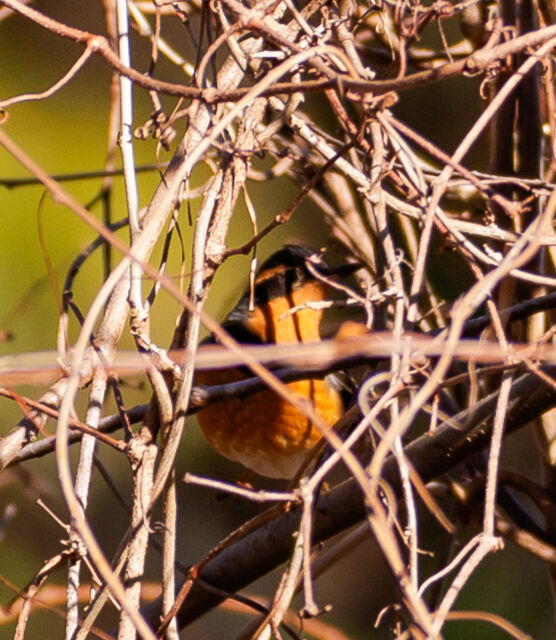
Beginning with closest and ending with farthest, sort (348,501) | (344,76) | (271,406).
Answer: (344,76)
(348,501)
(271,406)

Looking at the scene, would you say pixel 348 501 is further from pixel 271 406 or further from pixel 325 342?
pixel 271 406

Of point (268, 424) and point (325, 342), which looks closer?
point (325, 342)

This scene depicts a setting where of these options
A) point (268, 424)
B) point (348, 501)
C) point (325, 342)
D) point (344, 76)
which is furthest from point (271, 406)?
point (344, 76)

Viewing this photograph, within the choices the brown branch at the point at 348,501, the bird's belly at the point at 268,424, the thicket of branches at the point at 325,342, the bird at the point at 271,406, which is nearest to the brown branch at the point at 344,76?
the thicket of branches at the point at 325,342

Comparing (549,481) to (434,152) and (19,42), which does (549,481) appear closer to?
(434,152)

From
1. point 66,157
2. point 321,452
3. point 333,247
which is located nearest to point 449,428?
point 321,452

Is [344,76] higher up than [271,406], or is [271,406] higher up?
[344,76]

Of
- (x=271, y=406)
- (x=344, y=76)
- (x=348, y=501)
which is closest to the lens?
(x=344, y=76)

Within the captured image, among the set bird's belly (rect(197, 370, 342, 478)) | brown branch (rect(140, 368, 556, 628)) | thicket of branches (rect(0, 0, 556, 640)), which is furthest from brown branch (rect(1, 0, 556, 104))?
bird's belly (rect(197, 370, 342, 478))
